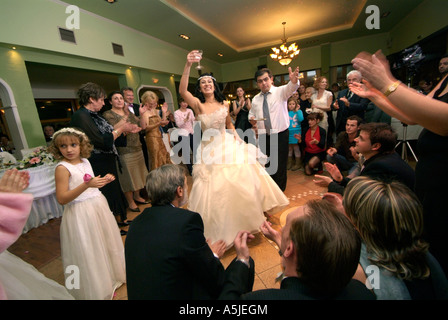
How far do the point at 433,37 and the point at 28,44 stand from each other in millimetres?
9937

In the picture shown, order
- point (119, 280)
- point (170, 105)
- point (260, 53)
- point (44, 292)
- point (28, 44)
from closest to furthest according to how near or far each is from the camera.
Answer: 1. point (44, 292)
2. point (119, 280)
3. point (28, 44)
4. point (170, 105)
5. point (260, 53)

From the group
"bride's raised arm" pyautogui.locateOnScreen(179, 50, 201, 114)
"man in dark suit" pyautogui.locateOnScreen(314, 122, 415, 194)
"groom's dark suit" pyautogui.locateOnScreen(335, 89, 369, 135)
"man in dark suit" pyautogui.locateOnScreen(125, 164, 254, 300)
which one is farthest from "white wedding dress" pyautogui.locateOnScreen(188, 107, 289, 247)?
"groom's dark suit" pyautogui.locateOnScreen(335, 89, 369, 135)

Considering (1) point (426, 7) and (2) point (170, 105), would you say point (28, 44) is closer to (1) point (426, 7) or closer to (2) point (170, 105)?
(2) point (170, 105)

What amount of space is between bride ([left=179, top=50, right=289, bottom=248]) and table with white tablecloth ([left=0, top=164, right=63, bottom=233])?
2.71 meters

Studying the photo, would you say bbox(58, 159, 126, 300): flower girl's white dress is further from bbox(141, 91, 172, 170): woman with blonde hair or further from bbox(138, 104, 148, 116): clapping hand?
bbox(141, 91, 172, 170): woman with blonde hair

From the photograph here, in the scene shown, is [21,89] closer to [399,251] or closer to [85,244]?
[85,244]

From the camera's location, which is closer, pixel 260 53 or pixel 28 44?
pixel 28 44

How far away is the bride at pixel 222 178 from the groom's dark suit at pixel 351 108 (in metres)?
2.44

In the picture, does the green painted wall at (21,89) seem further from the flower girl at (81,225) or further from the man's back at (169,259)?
the man's back at (169,259)

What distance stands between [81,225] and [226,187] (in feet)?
4.18

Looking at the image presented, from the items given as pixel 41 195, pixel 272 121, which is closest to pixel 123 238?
pixel 41 195

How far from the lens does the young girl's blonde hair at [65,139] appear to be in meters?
1.67

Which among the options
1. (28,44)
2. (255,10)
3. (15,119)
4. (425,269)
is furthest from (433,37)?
(15,119)

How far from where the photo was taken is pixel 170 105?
328 inches
